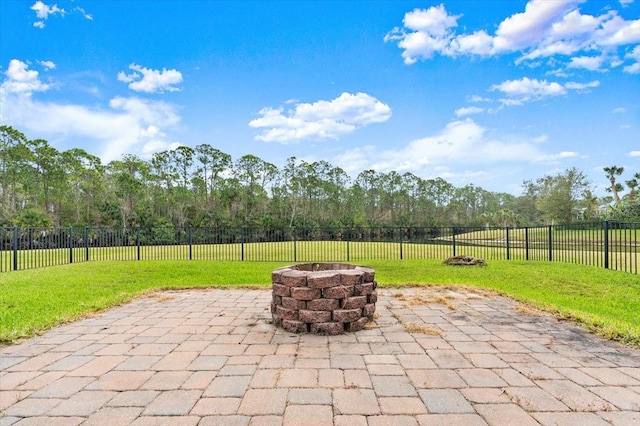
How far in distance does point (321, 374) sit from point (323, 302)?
1209 millimetres

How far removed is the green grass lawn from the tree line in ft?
60.7

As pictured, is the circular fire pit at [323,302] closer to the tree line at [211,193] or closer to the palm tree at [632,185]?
the tree line at [211,193]

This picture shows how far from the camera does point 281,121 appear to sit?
2989 cm

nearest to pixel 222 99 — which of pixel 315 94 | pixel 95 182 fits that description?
pixel 315 94

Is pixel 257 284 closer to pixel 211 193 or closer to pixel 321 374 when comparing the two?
pixel 321 374

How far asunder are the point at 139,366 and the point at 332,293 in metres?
2.05

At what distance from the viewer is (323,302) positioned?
157 inches

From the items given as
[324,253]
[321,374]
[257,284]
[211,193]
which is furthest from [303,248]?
[211,193]

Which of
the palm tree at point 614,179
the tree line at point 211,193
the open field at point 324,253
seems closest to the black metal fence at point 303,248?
the open field at point 324,253

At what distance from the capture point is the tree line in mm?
26469

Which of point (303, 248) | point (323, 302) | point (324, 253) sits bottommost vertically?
point (324, 253)

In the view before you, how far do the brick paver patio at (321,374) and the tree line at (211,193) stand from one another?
24.7 metres

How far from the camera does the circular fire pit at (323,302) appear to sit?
3967 mm

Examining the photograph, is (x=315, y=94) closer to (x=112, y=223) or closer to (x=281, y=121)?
(x=281, y=121)
